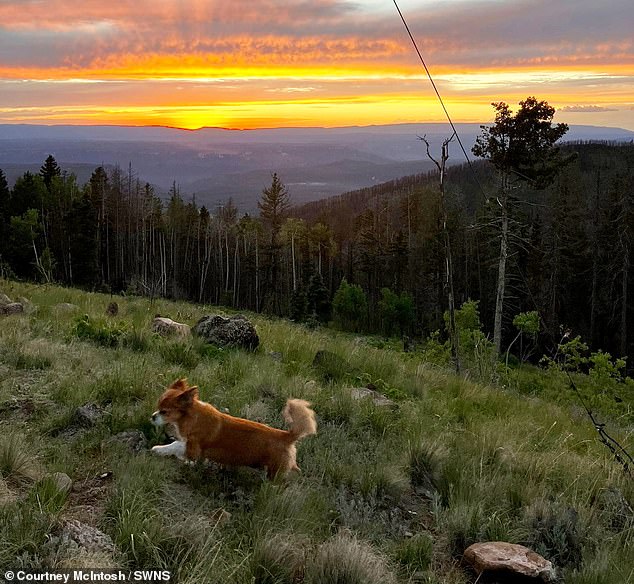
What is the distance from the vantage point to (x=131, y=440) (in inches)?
173

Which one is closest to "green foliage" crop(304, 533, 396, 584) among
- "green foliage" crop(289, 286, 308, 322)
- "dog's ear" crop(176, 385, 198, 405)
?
"dog's ear" crop(176, 385, 198, 405)

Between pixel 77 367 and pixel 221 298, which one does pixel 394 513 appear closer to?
pixel 77 367

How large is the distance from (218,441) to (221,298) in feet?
194

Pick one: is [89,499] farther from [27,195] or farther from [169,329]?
[27,195]

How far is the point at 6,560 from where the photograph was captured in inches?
107

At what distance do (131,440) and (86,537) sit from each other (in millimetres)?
1485

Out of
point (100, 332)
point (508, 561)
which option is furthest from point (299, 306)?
point (508, 561)

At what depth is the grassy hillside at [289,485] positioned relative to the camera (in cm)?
309

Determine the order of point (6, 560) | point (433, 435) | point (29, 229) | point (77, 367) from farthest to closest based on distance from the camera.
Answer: point (29, 229) → point (77, 367) → point (433, 435) → point (6, 560)

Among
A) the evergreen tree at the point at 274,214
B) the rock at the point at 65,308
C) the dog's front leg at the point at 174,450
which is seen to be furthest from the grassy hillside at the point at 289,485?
the evergreen tree at the point at 274,214

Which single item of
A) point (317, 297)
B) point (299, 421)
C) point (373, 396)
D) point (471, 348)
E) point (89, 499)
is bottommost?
point (317, 297)

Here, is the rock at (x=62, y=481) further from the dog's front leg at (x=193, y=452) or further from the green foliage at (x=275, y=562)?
the green foliage at (x=275, y=562)

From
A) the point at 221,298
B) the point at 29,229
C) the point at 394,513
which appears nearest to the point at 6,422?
the point at 394,513

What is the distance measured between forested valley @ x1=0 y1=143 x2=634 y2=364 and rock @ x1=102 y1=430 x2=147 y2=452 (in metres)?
34.5
